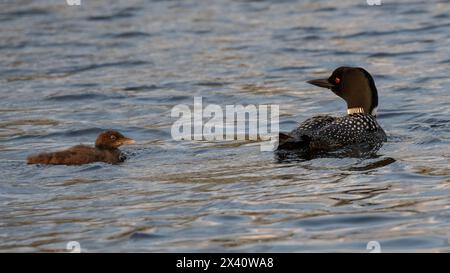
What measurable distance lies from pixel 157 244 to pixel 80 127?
4696 mm

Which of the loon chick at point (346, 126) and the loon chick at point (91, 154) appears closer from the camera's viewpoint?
the loon chick at point (91, 154)

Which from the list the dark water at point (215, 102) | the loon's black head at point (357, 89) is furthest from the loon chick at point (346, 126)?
the dark water at point (215, 102)

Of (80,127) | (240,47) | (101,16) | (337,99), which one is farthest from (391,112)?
(101,16)

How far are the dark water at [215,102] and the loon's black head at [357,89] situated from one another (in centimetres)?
43

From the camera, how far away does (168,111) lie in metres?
12.9

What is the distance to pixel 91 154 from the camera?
9.83 metres

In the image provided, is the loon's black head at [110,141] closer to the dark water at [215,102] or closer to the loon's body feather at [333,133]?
the dark water at [215,102]

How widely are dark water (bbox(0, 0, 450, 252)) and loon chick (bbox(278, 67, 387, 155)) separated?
268mm

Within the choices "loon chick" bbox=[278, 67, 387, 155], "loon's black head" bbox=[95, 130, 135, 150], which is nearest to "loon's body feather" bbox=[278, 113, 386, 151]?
"loon chick" bbox=[278, 67, 387, 155]

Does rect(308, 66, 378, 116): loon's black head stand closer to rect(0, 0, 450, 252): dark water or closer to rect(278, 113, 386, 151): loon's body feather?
rect(278, 113, 386, 151): loon's body feather

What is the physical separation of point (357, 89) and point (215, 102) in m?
2.57

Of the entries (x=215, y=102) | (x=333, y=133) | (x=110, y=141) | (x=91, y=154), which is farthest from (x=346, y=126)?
(x=215, y=102)

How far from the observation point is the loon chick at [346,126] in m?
10.0
